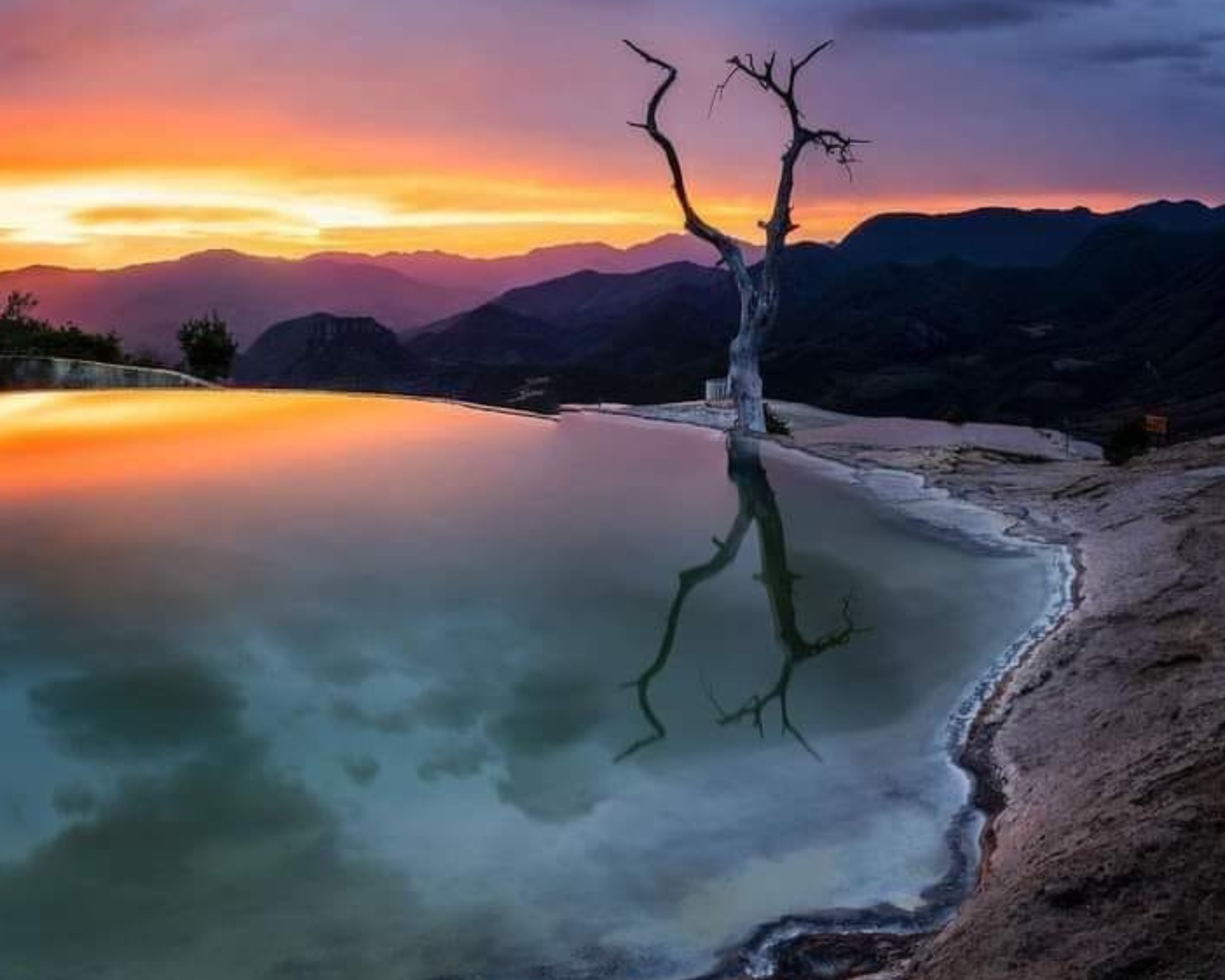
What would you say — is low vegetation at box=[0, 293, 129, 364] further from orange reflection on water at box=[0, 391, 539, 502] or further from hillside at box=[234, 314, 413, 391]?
hillside at box=[234, 314, 413, 391]

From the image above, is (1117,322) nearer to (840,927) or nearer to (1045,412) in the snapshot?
(1045,412)

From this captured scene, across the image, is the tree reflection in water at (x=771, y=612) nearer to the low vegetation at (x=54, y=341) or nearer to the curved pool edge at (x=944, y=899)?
the curved pool edge at (x=944, y=899)

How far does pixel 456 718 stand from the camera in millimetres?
5934

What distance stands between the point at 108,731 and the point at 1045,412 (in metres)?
81.2

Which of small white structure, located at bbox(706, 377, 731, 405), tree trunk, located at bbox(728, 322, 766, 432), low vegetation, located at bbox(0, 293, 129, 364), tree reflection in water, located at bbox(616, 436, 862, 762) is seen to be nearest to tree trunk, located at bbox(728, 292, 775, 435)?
tree trunk, located at bbox(728, 322, 766, 432)

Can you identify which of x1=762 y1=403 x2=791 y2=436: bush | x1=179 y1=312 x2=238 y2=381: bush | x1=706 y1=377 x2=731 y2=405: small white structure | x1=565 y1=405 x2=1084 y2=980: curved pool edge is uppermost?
x1=179 y1=312 x2=238 y2=381: bush

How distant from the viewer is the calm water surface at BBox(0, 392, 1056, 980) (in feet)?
13.8

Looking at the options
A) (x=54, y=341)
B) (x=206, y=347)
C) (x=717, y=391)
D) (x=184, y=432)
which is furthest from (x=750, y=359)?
(x=54, y=341)

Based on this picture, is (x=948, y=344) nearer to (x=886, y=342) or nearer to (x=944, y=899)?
(x=886, y=342)

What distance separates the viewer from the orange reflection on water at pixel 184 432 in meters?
11.0

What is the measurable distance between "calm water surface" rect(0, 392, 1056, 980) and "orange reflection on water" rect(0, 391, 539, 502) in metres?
0.18

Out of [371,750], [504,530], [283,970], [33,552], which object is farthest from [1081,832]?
[33,552]

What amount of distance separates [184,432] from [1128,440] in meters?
11.6

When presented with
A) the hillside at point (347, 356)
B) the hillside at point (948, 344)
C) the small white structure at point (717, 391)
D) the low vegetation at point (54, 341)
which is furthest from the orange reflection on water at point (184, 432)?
the hillside at point (347, 356)
